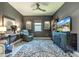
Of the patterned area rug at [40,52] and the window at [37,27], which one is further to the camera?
the window at [37,27]

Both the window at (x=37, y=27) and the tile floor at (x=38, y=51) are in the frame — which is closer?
the tile floor at (x=38, y=51)

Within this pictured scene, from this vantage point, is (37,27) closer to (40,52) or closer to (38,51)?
(38,51)

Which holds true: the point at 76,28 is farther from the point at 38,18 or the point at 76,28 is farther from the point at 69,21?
the point at 38,18

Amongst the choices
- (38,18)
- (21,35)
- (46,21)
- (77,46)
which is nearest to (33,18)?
(38,18)

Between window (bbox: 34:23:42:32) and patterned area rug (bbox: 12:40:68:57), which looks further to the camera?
window (bbox: 34:23:42:32)

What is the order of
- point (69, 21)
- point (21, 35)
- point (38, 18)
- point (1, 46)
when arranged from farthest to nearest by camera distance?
1. point (38, 18)
2. point (21, 35)
3. point (69, 21)
4. point (1, 46)

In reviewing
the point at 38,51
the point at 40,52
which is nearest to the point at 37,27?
the point at 38,51

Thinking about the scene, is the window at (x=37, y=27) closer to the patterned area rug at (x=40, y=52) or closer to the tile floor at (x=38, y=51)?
the tile floor at (x=38, y=51)

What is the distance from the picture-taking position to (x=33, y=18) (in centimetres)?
1063

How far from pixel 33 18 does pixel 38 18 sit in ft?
1.66

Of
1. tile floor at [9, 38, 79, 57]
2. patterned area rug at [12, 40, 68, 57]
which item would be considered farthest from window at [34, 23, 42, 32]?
patterned area rug at [12, 40, 68, 57]

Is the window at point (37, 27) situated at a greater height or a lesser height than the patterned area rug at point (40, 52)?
greater

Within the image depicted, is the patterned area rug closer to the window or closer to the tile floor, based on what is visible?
the tile floor

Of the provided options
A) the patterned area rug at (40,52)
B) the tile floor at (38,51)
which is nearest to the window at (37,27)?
the tile floor at (38,51)
